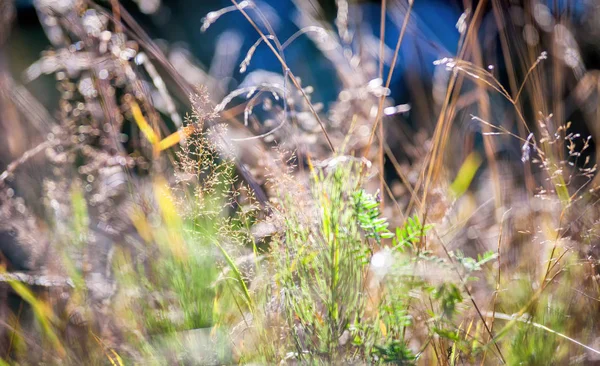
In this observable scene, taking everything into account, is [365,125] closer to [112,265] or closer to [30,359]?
[112,265]

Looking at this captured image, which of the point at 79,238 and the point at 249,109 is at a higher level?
the point at 249,109

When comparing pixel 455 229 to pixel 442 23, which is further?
pixel 442 23

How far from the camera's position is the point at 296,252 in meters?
0.66

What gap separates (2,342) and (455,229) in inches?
30.4

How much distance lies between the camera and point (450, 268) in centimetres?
60

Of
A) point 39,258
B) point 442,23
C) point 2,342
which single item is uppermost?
point 442,23

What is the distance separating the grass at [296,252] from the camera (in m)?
0.64

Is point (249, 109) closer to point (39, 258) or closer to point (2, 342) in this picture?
point (39, 258)

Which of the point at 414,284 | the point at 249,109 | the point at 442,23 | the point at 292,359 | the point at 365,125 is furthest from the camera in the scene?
the point at 442,23

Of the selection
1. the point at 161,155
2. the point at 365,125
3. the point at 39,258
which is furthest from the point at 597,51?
Answer: the point at 39,258

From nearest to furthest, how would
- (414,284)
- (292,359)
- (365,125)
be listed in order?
(414,284) → (292,359) → (365,125)

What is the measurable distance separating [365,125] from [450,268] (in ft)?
1.69

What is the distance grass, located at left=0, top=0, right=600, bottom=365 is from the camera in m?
0.64

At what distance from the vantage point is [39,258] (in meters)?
1.00
